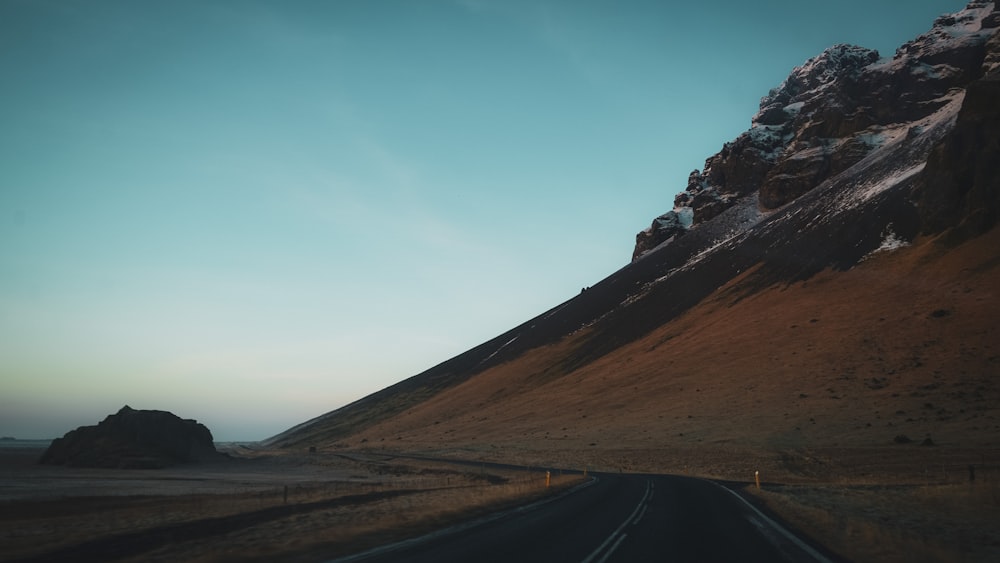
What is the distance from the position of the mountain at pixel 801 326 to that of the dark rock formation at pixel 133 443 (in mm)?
35401

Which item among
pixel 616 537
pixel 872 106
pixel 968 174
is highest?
pixel 872 106

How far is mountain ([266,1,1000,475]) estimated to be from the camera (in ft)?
204

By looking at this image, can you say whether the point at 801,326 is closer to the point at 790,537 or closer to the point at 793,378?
the point at 793,378

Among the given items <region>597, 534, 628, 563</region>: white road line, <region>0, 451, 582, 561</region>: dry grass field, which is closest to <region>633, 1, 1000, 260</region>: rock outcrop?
<region>0, 451, 582, 561</region>: dry grass field

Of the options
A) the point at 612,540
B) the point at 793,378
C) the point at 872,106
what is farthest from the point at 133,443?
the point at 872,106

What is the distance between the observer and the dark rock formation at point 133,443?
71500mm

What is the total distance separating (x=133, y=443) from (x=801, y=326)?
9706 cm

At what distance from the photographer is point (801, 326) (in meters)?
92.2

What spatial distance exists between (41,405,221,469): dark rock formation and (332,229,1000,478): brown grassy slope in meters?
34.2

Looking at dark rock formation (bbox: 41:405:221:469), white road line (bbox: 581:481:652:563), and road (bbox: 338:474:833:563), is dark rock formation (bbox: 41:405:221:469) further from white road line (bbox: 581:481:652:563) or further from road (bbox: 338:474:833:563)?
white road line (bbox: 581:481:652:563)

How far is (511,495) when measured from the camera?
27.2m

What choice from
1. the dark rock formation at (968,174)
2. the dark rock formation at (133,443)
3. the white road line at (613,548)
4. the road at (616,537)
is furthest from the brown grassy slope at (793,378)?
the white road line at (613,548)

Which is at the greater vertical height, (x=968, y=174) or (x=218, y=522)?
(x=968, y=174)

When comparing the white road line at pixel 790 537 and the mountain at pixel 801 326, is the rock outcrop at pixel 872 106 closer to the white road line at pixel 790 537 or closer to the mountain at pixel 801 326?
the mountain at pixel 801 326
